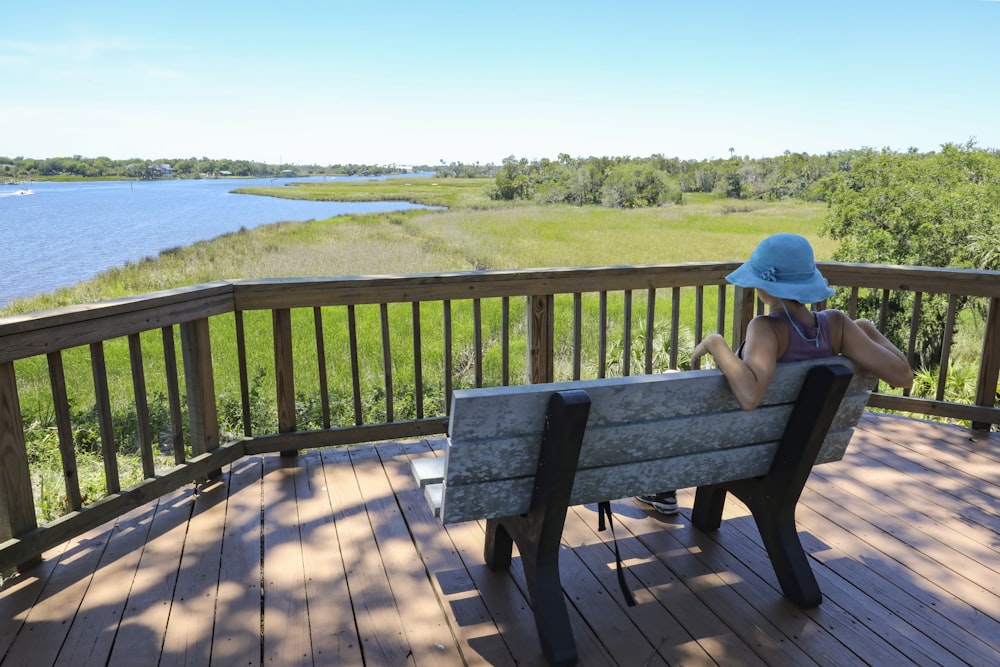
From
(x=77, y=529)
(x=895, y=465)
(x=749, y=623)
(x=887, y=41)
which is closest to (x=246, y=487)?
(x=77, y=529)

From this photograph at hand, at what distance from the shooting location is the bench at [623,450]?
1664mm

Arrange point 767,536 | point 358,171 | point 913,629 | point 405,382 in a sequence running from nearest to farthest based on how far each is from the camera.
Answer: point 913,629
point 767,536
point 405,382
point 358,171

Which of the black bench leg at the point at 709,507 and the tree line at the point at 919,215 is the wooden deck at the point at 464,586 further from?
the tree line at the point at 919,215

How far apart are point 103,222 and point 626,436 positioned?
41801mm

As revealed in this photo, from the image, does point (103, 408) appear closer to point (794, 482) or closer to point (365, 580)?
point (365, 580)

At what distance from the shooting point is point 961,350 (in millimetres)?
17797

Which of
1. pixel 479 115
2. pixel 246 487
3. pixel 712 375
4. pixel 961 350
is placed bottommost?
pixel 961 350

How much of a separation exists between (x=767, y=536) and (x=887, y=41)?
56.5m

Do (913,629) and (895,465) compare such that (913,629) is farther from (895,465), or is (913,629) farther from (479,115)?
(479,115)

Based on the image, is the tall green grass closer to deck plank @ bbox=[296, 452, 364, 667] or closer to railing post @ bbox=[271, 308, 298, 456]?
railing post @ bbox=[271, 308, 298, 456]

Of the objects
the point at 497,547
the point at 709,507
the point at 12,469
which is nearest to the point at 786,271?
the point at 709,507

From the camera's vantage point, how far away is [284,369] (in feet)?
10.8

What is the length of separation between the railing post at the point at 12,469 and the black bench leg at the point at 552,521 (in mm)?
1703

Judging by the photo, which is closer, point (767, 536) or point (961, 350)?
point (767, 536)
